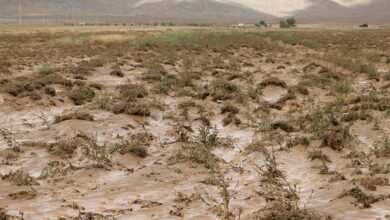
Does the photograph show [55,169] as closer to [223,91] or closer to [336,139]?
[336,139]

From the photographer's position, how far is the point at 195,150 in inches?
431

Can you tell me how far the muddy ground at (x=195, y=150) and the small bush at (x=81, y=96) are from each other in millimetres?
45

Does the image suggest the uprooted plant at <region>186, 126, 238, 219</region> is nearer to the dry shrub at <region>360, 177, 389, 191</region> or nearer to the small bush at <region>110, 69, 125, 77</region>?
the dry shrub at <region>360, 177, 389, 191</region>

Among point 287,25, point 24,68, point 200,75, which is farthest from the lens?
point 287,25

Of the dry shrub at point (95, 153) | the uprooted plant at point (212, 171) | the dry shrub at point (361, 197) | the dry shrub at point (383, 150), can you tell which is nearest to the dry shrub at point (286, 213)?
the uprooted plant at point (212, 171)

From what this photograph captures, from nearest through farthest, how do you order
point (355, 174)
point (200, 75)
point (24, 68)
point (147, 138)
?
point (355, 174)
point (147, 138)
point (200, 75)
point (24, 68)

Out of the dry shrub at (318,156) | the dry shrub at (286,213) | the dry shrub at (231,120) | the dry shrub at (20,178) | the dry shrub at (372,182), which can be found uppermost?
the dry shrub at (372,182)

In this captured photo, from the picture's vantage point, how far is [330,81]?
21734 mm

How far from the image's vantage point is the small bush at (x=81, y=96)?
17938mm

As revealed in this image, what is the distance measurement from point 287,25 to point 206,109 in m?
129

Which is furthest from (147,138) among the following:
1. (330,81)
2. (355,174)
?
(330,81)

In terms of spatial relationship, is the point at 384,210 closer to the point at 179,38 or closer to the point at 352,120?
the point at 352,120

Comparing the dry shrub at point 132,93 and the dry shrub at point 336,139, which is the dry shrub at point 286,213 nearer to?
the dry shrub at point 336,139

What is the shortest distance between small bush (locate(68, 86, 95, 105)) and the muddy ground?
0.04 meters
